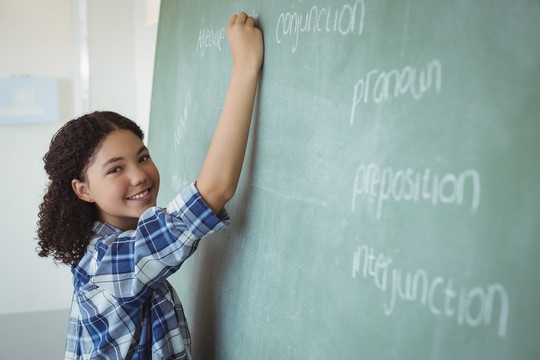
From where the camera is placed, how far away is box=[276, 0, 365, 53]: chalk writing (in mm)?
814

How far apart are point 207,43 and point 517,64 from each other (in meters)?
0.90

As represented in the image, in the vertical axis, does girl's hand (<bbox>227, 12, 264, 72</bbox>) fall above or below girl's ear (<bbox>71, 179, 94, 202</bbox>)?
above

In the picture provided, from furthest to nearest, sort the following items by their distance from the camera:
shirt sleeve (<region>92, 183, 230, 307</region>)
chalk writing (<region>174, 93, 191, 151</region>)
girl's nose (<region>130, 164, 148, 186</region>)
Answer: chalk writing (<region>174, 93, 191, 151</region>) < girl's nose (<region>130, 164, 148, 186</region>) < shirt sleeve (<region>92, 183, 230, 307</region>)

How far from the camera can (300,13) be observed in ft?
3.13

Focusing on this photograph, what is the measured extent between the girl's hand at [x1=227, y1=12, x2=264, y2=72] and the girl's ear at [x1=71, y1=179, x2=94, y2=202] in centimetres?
46

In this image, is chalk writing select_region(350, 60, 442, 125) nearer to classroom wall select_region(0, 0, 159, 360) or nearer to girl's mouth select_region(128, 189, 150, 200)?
girl's mouth select_region(128, 189, 150, 200)

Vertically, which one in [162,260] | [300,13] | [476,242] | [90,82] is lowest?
[162,260]

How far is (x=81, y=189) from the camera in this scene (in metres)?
1.21

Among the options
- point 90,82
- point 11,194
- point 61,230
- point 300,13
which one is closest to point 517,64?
point 300,13

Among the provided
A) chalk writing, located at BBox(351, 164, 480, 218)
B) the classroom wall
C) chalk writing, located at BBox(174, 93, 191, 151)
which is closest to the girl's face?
chalk writing, located at BBox(174, 93, 191, 151)

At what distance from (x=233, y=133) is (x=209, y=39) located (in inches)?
16.0

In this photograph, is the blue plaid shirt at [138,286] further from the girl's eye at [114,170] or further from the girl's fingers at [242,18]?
the girl's fingers at [242,18]

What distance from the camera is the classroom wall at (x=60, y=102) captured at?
315cm

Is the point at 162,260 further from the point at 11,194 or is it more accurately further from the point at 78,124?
the point at 11,194
